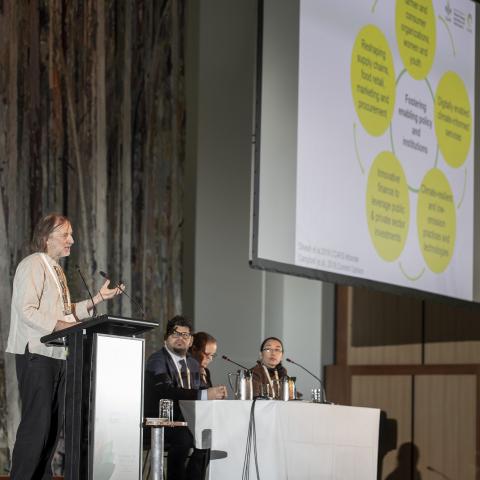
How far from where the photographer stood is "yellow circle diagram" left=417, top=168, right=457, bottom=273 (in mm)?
5438

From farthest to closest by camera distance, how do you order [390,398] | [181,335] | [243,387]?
[390,398] → [181,335] → [243,387]

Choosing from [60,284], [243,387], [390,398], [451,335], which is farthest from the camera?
[390,398]

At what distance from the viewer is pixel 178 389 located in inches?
192

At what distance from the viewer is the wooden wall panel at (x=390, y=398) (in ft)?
23.1

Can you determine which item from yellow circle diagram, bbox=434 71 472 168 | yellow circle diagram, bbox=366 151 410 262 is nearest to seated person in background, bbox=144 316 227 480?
yellow circle diagram, bbox=366 151 410 262

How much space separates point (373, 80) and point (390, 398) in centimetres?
280

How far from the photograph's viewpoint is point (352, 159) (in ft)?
16.6

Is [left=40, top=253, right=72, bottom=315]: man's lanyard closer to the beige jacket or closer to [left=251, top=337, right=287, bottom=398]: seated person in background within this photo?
the beige jacket

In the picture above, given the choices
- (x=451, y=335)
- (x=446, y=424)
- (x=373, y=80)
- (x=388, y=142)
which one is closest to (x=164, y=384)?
(x=388, y=142)

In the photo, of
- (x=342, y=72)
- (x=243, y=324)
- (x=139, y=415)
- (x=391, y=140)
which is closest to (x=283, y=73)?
(x=342, y=72)

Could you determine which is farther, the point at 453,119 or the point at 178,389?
the point at 453,119

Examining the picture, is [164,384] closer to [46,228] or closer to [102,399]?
[46,228]

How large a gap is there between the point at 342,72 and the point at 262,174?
33.7 inches

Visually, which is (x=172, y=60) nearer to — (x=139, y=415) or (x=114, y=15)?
(x=114, y=15)
